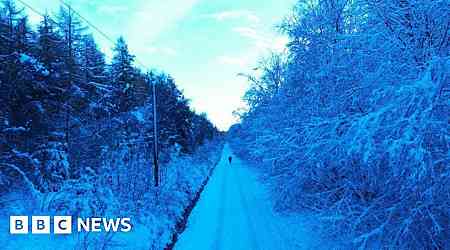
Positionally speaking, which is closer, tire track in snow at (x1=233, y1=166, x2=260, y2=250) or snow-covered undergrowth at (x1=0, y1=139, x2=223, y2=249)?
snow-covered undergrowth at (x1=0, y1=139, x2=223, y2=249)

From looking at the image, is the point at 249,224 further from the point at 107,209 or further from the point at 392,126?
the point at 392,126

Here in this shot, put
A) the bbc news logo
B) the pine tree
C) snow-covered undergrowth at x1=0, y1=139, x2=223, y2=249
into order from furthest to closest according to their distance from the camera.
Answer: the pine tree < the bbc news logo < snow-covered undergrowth at x1=0, y1=139, x2=223, y2=249

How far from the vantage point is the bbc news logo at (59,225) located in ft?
26.4

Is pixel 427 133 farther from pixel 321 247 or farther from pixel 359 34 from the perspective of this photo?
pixel 321 247

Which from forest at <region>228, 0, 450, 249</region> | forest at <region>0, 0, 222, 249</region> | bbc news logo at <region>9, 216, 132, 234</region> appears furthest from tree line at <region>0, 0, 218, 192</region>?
forest at <region>228, 0, 450, 249</region>

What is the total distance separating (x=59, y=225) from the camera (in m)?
8.20

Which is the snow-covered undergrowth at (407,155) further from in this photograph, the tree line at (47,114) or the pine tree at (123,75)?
the pine tree at (123,75)

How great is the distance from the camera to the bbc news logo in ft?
26.4

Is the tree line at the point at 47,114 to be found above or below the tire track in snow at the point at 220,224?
above

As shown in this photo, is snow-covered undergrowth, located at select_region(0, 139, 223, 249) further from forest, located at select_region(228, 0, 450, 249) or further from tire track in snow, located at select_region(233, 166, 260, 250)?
forest, located at select_region(228, 0, 450, 249)

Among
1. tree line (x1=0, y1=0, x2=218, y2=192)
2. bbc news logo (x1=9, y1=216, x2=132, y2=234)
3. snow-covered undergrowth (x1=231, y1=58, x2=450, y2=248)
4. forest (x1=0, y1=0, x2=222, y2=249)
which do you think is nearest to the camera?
snow-covered undergrowth (x1=231, y1=58, x2=450, y2=248)

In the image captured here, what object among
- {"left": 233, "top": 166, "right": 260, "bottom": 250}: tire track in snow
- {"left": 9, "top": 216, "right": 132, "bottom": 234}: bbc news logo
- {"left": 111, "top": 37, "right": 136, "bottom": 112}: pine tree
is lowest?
{"left": 233, "top": 166, "right": 260, "bottom": 250}: tire track in snow

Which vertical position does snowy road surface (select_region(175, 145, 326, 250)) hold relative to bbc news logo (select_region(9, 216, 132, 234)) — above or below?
below

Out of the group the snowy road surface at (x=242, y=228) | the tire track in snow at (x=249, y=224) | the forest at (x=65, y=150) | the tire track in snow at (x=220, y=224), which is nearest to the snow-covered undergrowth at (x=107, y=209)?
the forest at (x=65, y=150)
